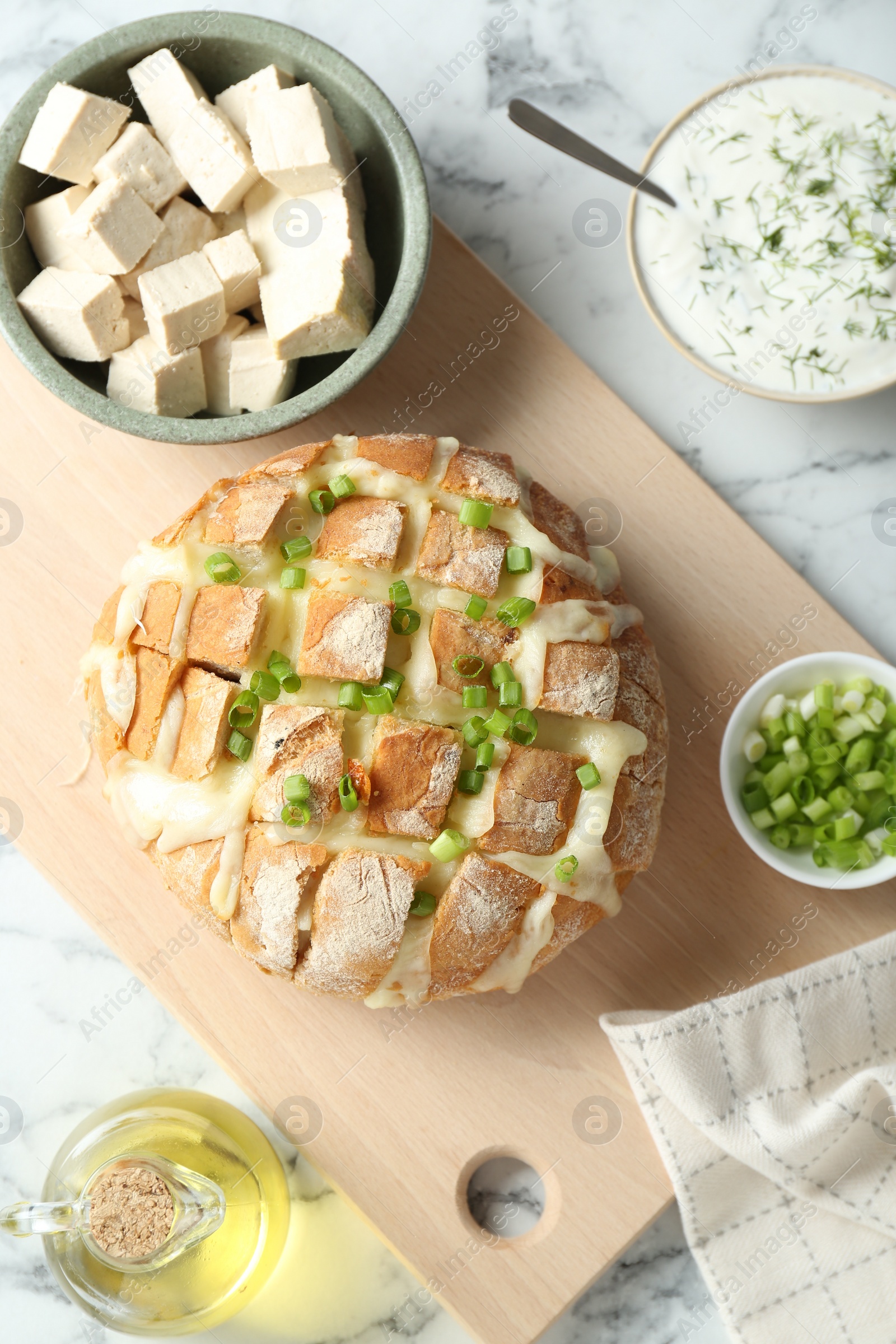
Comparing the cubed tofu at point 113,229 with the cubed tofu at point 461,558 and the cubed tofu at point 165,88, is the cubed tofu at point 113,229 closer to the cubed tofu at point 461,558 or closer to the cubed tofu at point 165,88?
the cubed tofu at point 165,88

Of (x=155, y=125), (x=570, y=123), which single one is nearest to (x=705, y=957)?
(x=570, y=123)

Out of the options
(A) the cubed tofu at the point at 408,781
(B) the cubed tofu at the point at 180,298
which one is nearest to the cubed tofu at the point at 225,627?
(A) the cubed tofu at the point at 408,781

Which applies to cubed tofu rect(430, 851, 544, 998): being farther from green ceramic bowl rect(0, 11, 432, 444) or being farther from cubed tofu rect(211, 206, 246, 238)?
cubed tofu rect(211, 206, 246, 238)

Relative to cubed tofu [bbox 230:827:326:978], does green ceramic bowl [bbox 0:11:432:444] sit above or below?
above

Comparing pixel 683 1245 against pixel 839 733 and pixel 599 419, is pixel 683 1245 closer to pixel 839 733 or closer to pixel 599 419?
pixel 839 733

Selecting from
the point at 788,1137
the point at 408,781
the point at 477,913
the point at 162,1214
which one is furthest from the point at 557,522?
the point at 162,1214

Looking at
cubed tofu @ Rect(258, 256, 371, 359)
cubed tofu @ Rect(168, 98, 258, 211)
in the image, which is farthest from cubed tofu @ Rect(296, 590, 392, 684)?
cubed tofu @ Rect(168, 98, 258, 211)
